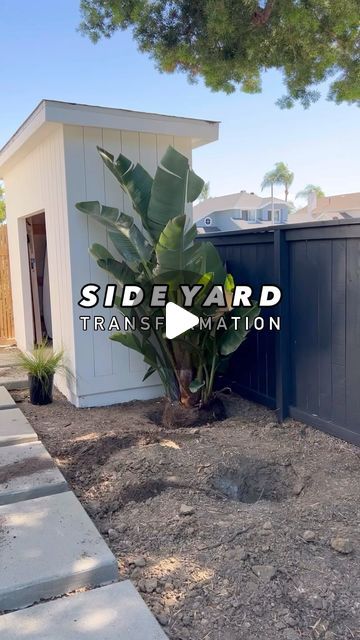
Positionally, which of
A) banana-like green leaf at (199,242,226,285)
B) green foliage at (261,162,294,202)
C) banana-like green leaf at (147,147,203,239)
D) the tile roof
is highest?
green foliage at (261,162,294,202)

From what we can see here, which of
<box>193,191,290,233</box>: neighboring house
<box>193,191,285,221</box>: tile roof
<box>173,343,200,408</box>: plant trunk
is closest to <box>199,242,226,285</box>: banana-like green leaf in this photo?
<box>173,343,200,408</box>: plant trunk

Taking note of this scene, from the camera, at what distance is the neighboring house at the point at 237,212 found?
3027cm

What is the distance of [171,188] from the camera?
Result: 423cm

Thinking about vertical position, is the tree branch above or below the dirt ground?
above

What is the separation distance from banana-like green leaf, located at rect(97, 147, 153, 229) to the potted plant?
177 cm

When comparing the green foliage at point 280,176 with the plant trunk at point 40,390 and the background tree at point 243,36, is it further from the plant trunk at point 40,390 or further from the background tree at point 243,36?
the plant trunk at point 40,390

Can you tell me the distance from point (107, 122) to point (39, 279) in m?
3.76

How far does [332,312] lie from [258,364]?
1.19m

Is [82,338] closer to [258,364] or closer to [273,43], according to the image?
[258,364]

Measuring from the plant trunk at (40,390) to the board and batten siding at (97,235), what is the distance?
36cm

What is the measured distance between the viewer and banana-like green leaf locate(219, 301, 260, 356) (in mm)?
4164

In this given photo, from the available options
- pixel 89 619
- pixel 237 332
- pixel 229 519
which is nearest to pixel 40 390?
pixel 237 332

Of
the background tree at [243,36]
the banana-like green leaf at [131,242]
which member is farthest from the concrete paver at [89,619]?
the background tree at [243,36]

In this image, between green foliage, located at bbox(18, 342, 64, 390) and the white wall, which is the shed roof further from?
green foliage, located at bbox(18, 342, 64, 390)
